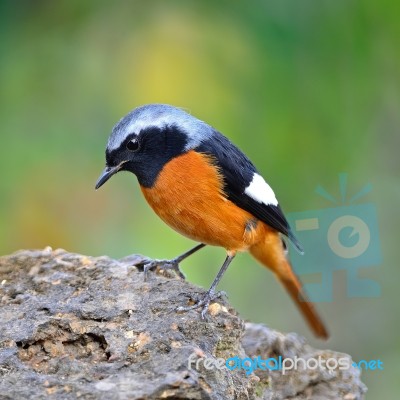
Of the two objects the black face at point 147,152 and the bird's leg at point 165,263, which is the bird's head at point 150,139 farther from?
the bird's leg at point 165,263

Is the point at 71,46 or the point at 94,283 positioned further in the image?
the point at 71,46

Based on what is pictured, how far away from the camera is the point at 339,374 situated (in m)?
4.21

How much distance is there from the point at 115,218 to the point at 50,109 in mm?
883

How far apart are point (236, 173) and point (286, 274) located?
1059mm

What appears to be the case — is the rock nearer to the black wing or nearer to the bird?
the bird

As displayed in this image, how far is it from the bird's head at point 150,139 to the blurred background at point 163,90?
19.3 inches

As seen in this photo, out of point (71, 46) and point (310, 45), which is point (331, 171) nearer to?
point (310, 45)

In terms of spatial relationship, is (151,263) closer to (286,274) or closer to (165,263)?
(165,263)

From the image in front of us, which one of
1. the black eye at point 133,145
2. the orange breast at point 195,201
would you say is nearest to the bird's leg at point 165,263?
the orange breast at point 195,201

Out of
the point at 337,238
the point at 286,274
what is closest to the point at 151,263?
the point at 286,274

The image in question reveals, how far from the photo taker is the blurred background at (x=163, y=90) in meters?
5.08

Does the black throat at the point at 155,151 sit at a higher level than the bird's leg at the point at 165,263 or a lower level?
higher

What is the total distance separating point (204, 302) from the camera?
12.8ft

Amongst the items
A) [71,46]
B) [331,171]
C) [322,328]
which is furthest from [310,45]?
[322,328]
